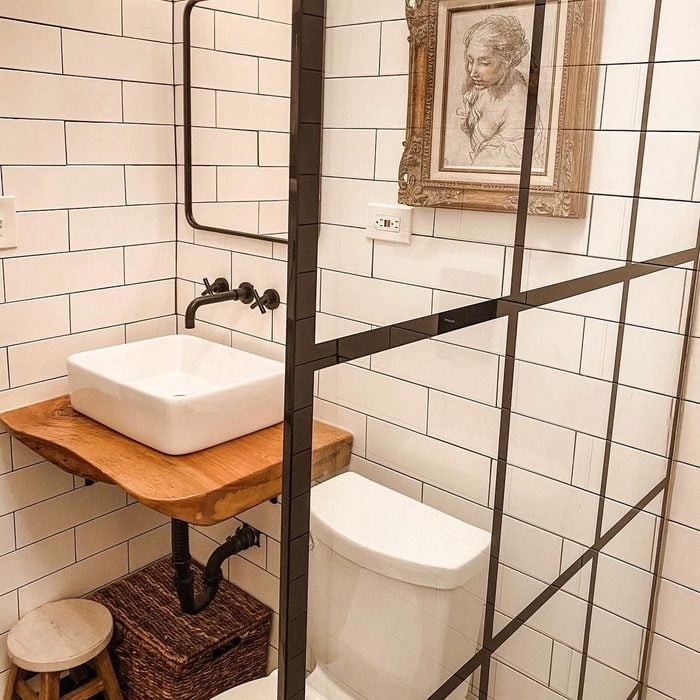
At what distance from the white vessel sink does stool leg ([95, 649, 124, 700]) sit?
0.66 meters

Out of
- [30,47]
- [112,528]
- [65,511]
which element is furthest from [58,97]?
[112,528]

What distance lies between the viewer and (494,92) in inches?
26.4

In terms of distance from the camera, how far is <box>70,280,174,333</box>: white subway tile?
2.04m

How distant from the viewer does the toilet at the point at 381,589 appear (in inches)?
25.4

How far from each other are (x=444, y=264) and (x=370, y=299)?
3.5 inches

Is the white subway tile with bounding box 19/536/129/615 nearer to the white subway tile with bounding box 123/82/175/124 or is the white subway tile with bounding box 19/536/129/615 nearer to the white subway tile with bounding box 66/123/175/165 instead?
the white subway tile with bounding box 66/123/175/165

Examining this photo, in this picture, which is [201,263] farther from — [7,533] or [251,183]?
[7,533]

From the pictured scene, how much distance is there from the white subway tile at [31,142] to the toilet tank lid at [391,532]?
4.99 feet

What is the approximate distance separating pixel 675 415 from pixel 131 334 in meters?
1.52

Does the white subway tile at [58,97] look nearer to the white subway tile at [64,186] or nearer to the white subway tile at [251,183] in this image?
the white subway tile at [64,186]

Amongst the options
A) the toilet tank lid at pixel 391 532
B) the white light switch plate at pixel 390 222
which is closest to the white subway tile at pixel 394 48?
the white light switch plate at pixel 390 222

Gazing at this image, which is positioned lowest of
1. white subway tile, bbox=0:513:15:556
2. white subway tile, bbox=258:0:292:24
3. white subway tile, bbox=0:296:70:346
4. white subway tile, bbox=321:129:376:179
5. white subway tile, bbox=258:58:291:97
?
white subway tile, bbox=0:513:15:556

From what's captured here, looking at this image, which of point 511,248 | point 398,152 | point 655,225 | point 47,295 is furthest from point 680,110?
point 47,295

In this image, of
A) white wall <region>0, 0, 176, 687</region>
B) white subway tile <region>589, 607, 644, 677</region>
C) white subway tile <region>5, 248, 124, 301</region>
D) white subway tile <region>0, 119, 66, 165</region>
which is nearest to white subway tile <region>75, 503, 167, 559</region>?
white wall <region>0, 0, 176, 687</region>
